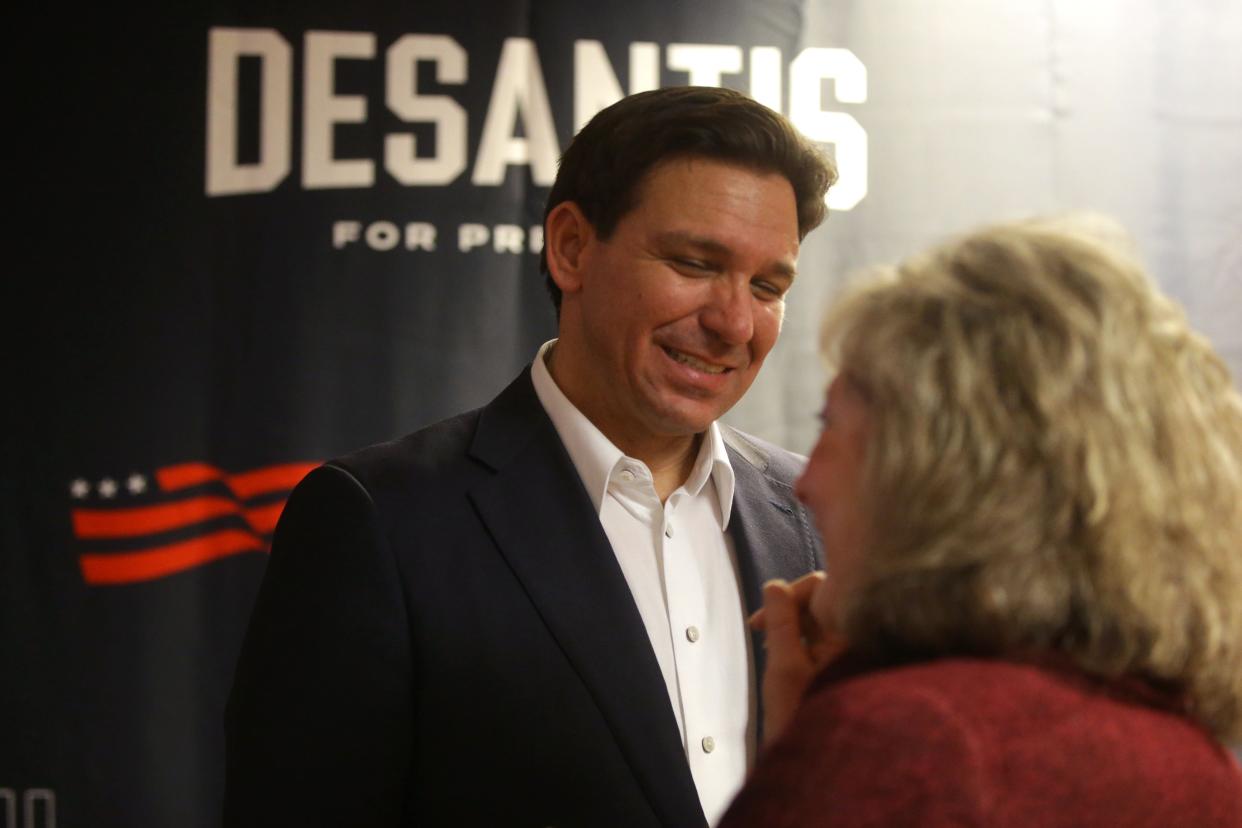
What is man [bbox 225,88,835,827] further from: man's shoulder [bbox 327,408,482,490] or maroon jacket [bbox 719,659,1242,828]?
maroon jacket [bbox 719,659,1242,828]

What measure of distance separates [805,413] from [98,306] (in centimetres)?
178

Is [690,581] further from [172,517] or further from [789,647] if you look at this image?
[172,517]

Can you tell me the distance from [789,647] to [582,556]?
484mm

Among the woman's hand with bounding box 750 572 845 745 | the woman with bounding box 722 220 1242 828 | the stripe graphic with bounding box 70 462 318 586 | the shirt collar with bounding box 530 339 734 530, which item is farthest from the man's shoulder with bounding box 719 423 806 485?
the stripe graphic with bounding box 70 462 318 586

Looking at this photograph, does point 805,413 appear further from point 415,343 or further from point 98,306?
point 98,306

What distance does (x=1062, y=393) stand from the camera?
0.96 meters

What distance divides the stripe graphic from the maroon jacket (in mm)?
2391

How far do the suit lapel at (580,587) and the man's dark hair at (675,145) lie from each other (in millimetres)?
360

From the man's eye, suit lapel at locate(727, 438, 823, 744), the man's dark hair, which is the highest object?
the man's dark hair

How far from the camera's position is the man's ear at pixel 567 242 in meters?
1.96

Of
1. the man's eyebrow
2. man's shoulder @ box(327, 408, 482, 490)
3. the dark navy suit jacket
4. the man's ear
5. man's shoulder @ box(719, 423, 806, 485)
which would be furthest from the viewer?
man's shoulder @ box(719, 423, 806, 485)

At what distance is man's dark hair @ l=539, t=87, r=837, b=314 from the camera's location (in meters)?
1.87

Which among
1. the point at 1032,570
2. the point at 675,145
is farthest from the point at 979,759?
the point at 675,145

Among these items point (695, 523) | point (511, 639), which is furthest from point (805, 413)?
point (511, 639)
